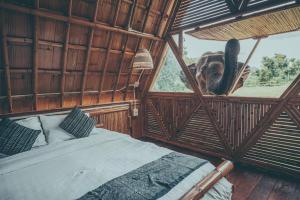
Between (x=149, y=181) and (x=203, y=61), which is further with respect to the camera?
(x=203, y=61)

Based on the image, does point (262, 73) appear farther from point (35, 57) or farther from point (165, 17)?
point (35, 57)

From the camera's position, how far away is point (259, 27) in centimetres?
323

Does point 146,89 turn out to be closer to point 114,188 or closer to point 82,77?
point 82,77

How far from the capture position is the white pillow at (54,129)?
310 cm

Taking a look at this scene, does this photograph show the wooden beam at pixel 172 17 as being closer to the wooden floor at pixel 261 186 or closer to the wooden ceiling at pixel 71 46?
the wooden ceiling at pixel 71 46

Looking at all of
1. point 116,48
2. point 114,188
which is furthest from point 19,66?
point 114,188

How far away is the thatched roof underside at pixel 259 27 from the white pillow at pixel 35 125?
128 inches

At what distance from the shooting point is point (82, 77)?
158 inches

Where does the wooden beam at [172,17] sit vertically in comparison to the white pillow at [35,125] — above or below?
above

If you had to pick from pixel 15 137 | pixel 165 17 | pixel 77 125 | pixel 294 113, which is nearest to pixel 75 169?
pixel 15 137

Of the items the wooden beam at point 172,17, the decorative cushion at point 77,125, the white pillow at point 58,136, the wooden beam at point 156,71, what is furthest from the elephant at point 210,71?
the white pillow at point 58,136

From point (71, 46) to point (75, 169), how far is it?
Result: 226 centimetres

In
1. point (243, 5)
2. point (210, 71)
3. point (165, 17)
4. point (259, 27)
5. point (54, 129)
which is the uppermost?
point (243, 5)

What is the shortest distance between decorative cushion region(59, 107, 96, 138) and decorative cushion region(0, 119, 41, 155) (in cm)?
50
